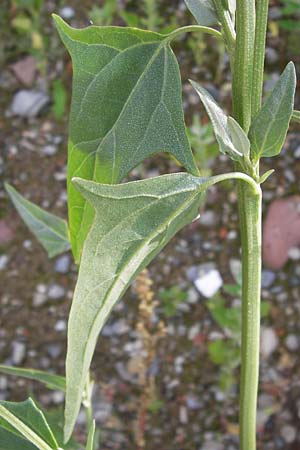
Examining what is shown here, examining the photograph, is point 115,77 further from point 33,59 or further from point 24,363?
point 33,59

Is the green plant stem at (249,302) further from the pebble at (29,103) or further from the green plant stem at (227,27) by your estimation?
the pebble at (29,103)

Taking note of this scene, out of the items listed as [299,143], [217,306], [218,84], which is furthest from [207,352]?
[218,84]

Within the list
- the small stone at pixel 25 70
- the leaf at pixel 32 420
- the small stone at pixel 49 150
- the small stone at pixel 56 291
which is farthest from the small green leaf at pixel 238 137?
the small stone at pixel 25 70

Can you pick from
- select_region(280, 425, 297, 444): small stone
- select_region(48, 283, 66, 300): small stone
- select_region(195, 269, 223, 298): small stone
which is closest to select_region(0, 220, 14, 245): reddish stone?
select_region(48, 283, 66, 300): small stone

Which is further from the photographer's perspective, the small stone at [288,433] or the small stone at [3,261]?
the small stone at [3,261]

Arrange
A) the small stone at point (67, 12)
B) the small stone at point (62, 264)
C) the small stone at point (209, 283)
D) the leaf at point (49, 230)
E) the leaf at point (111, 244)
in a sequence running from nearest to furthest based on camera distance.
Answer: the leaf at point (111, 244)
the leaf at point (49, 230)
the small stone at point (209, 283)
the small stone at point (62, 264)
the small stone at point (67, 12)

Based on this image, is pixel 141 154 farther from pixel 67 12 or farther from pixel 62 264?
pixel 67 12
